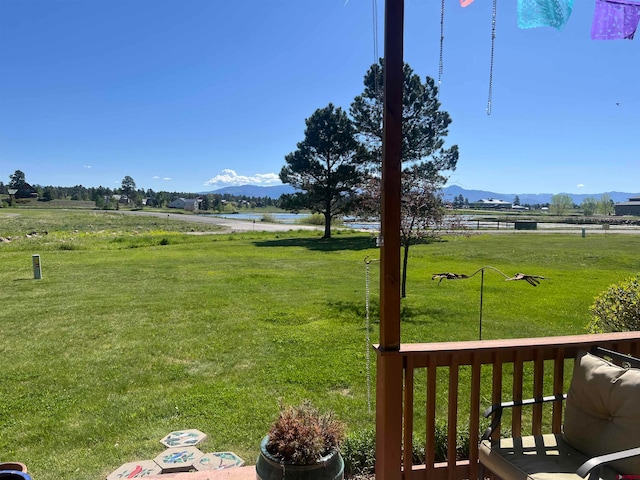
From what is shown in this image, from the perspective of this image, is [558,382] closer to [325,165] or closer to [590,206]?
[325,165]

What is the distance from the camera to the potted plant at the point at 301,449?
1594 mm

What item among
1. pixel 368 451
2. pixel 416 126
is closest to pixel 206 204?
pixel 416 126

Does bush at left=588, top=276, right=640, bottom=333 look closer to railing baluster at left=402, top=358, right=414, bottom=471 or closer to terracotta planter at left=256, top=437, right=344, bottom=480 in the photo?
railing baluster at left=402, top=358, right=414, bottom=471

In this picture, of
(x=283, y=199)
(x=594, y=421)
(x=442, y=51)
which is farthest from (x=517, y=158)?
(x=283, y=199)

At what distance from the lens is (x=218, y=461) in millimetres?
2420

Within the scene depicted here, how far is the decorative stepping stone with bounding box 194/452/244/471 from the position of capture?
2357 millimetres

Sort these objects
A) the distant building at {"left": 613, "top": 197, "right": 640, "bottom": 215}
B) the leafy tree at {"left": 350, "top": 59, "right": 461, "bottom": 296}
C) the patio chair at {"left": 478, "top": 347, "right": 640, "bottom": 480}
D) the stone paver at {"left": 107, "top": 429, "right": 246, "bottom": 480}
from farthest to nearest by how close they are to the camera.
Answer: the distant building at {"left": 613, "top": 197, "right": 640, "bottom": 215}
the leafy tree at {"left": 350, "top": 59, "right": 461, "bottom": 296}
the stone paver at {"left": 107, "top": 429, "right": 246, "bottom": 480}
the patio chair at {"left": 478, "top": 347, "right": 640, "bottom": 480}

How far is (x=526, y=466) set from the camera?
1614 millimetres

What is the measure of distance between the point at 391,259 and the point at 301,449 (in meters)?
0.89

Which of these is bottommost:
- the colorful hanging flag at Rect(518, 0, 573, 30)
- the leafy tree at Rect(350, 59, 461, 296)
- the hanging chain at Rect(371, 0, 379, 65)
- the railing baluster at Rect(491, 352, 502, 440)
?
the railing baluster at Rect(491, 352, 502, 440)

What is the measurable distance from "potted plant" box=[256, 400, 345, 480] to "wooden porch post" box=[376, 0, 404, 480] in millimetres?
276

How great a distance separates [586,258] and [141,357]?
1381 cm

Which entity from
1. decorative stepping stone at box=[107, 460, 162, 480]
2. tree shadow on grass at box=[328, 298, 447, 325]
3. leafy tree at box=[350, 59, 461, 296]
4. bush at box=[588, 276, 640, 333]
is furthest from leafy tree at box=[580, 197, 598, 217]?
decorative stepping stone at box=[107, 460, 162, 480]

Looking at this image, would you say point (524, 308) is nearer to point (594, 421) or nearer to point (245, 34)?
point (594, 421)
